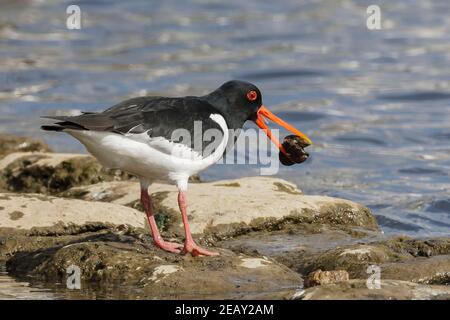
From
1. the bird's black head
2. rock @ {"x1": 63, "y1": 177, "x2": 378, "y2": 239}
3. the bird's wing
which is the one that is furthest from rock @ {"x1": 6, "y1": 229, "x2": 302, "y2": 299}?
the bird's black head

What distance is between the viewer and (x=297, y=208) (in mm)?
8062

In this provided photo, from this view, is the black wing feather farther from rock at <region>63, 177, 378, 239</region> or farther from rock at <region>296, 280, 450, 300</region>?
rock at <region>296, 280, 450, 300</region>

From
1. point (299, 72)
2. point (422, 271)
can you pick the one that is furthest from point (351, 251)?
point (299, 72)

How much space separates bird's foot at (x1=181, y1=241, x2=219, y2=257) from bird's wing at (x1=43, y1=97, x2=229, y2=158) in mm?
668

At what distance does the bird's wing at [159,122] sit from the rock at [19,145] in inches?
164

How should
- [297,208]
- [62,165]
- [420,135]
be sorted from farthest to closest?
[420,135] → [62,165] → [297,208]

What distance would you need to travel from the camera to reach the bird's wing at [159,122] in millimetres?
6547

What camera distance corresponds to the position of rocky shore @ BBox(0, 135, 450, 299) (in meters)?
6.32

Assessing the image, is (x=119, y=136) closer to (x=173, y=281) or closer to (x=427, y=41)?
(x=173, y=281)

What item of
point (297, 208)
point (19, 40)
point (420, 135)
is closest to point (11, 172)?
point (297, 208)

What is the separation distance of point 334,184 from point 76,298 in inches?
218

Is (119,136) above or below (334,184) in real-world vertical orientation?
above

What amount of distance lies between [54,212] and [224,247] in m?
1.38

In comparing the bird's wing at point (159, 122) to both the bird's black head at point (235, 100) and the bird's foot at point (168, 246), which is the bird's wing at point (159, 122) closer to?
the bird's black head at point (235, 100)
